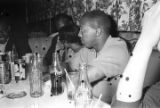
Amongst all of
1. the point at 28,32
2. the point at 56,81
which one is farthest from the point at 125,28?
the point at 56,81

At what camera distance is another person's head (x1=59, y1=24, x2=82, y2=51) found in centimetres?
210

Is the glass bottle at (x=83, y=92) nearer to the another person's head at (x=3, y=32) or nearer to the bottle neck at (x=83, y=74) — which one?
the bottle neck at (x=83, y=74)

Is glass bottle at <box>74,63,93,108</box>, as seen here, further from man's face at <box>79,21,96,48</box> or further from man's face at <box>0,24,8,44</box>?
man's face at <box>0,24,8,44</box>

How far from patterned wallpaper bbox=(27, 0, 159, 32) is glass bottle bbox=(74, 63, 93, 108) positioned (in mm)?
1706

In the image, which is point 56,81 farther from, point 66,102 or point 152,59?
point 152,59

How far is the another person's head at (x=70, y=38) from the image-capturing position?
2100 mm

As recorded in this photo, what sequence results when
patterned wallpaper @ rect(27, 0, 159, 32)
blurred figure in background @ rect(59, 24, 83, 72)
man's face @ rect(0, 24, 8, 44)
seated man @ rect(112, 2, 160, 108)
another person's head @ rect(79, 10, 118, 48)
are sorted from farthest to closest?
patterned wallpaper @ rect(27, 0, 159, 32) → blurred figure in background @ rect(59, 24, 83, 72) → man's face @ rect(0, 24, 8, 44) → another person's head @ rect(79, 10, 118, 48) → seated man @ rect(112, 2, 160, 108)

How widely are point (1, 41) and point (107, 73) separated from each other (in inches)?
38.0

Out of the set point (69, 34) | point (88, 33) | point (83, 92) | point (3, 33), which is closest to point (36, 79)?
point (83, 92)

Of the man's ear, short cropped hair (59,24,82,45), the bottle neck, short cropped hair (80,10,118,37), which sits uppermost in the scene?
short cropped hair (80,10,118,37)

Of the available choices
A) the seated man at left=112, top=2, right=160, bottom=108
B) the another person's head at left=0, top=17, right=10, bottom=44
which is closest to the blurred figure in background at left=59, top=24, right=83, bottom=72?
the another person's head at left=0, top=17, right=10, bottom=44

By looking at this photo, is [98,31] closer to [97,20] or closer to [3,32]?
[97,20]

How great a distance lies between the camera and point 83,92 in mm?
1020

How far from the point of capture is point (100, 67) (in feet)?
4.38
